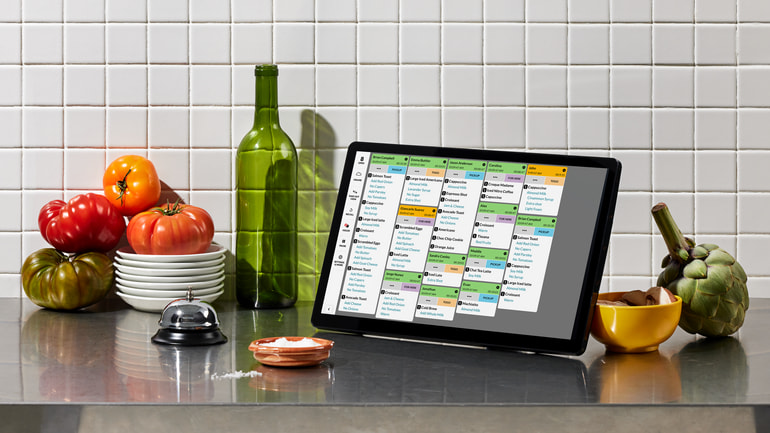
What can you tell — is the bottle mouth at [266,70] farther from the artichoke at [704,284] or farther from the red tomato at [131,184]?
the artichoke at [704,284]

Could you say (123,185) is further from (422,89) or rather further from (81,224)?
(422,89)

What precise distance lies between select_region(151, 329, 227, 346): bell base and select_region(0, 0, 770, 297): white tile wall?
426mm

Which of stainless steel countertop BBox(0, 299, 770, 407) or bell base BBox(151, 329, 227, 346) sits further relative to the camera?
bell base BBox(151, 329, 227, 346)

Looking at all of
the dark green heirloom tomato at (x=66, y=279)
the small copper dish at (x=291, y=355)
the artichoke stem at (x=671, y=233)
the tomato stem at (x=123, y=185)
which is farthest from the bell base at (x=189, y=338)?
the artichoke stem at (x=671, y=233)

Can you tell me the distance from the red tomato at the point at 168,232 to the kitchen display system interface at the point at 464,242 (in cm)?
28

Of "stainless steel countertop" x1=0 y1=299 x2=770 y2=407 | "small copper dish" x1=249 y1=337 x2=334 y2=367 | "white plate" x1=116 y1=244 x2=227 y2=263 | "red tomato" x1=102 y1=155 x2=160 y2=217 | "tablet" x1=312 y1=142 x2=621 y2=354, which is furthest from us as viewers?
"red tomato" x1=102 y1=155 x2=160 y2=217

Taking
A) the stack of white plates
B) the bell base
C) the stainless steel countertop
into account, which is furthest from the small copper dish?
the stack of white plates

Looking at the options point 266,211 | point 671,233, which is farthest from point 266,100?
point 671,233

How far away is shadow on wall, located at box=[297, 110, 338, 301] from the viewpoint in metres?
1.49

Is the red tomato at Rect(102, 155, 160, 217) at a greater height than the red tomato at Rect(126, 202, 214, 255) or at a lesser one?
greater

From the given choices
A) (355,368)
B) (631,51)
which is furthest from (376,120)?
(355,368)

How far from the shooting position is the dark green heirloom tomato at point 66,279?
1324 mm

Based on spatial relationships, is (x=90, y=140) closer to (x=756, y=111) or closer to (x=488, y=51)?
(x=488, y=51)

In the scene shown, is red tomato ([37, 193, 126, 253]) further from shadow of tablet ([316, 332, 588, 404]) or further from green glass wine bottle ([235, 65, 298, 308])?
shadow of tablet ([316, 332, 588, 404])
